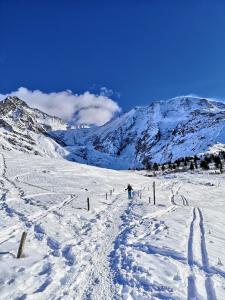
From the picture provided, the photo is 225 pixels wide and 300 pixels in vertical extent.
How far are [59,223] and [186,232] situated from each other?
838 centimetres

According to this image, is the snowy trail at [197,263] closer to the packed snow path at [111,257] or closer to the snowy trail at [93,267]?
the packed snow path at [111,257]

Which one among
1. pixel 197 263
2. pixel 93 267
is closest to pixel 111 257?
pixel 93 267

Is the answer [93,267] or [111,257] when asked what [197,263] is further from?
[93,267]

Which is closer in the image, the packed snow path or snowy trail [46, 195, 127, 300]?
snowy trail [46, 195, 127, 300]

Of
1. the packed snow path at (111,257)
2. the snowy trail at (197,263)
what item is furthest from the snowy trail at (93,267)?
the snowy trail at (197,263)

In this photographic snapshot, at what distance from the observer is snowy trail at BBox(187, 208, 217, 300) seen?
10712mm

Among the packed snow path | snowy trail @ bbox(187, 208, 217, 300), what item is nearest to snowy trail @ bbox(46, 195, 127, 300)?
the packed snow path

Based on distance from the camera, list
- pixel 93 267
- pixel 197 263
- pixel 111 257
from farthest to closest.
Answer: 1. pixel 111 257
2. pixel 197 263
3. pixel 93 267

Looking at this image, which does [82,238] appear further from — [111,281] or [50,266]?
[111,281]

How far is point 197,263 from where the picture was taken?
1380 centimetres

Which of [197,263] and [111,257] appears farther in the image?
[111,257]

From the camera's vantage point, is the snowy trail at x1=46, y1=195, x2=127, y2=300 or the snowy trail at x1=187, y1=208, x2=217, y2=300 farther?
the snowy trail at x1=187, y1=208, x2=217, y2=300

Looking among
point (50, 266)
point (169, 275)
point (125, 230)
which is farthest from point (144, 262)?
point (125, 230)

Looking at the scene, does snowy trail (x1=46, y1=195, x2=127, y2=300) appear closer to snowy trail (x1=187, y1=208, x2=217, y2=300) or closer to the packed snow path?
the packed snow path
